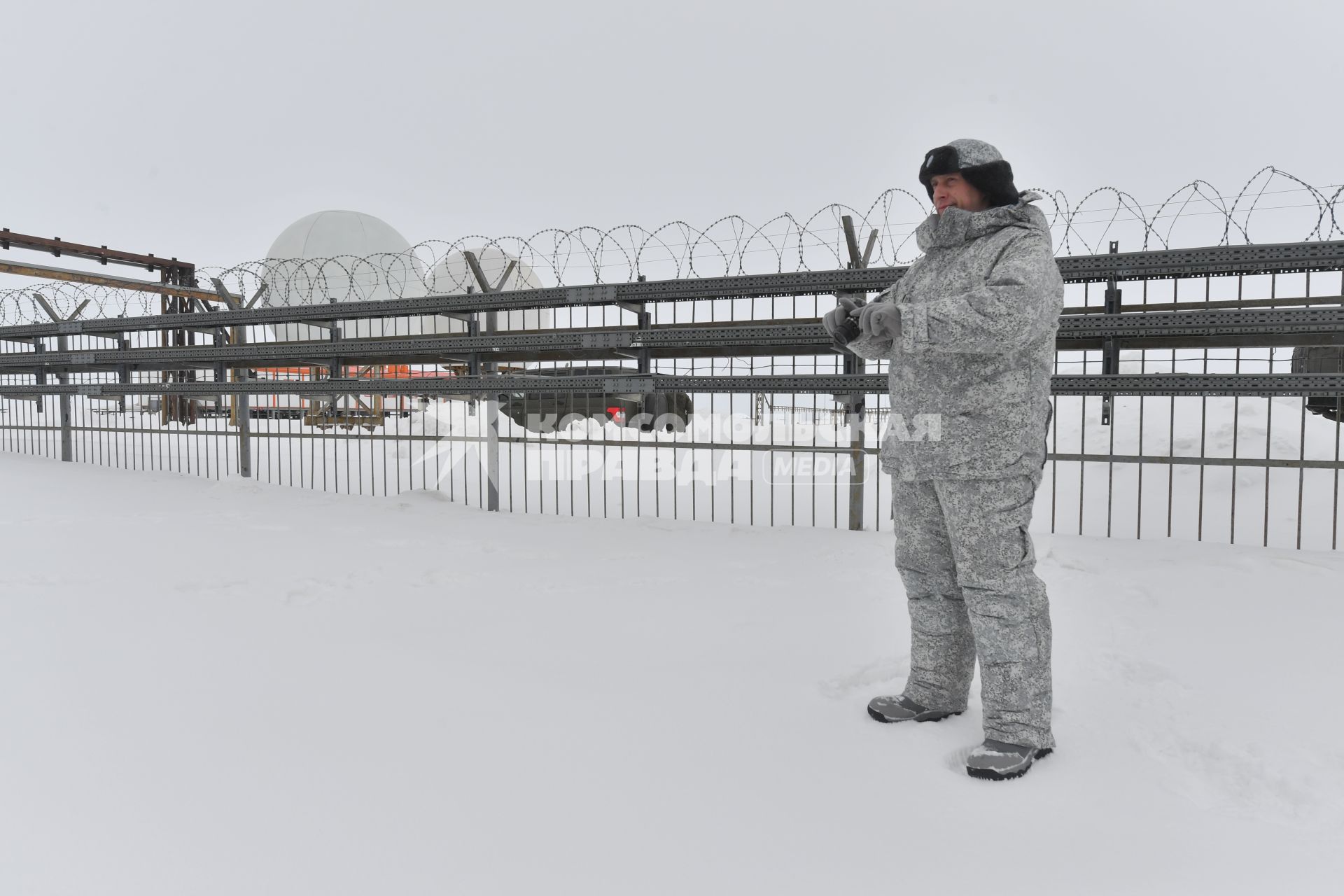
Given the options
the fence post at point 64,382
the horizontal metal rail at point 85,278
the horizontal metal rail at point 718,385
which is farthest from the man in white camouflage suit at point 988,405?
the horizontal metal rail at point 85,278

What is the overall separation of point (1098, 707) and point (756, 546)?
3042 millimetres

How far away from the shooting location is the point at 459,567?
485 centimetres

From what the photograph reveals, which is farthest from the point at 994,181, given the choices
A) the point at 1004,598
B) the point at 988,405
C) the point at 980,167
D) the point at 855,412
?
the point at 855,412

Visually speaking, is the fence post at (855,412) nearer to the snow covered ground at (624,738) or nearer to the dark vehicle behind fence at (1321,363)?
the snow covered ground at (624,738)

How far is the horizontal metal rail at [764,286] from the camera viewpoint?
4.82 metres

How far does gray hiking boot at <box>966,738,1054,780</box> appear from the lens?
2234 mm

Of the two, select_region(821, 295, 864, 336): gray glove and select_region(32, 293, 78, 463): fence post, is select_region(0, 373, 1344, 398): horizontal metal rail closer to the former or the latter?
select_region(32, 293, 78, 463): fence post

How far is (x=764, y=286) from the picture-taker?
5.95m

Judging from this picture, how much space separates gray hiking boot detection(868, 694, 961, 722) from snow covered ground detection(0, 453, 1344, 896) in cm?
5

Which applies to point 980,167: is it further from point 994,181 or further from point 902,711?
point 902,711

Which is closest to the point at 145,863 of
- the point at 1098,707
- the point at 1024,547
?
the point at 1024,547

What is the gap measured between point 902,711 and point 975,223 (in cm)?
178

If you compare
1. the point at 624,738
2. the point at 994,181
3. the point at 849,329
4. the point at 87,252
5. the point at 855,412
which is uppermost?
the point at 87,252

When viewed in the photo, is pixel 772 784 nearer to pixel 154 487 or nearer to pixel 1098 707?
pixel 1098 707
